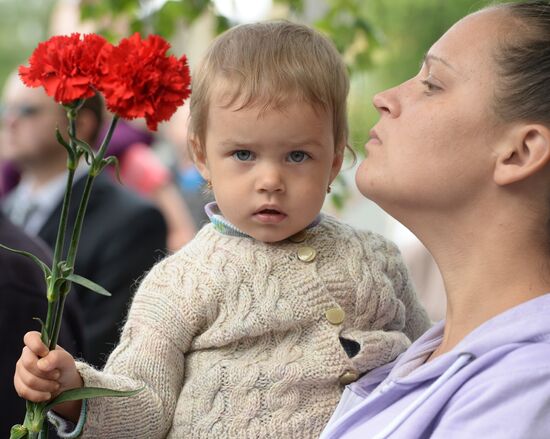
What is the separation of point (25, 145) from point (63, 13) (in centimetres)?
272

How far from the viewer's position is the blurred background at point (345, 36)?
146 inches

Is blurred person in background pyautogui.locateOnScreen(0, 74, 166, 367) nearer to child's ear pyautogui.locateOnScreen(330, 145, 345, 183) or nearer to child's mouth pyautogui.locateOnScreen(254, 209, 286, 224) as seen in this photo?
child's ear pyautogui.locateOnScreen(330, 145, 345, 183)

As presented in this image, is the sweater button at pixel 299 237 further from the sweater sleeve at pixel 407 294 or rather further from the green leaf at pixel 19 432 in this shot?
the green leaf at pixel 19 432

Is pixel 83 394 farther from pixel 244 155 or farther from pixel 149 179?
pixel 149 179

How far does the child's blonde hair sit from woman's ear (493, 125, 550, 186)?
0.45 m

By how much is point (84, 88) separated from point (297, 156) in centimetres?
56

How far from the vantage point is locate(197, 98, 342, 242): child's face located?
2.19m

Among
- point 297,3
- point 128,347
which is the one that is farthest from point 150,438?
point 297,3

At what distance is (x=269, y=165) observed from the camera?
220 centimetres

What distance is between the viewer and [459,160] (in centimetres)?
198

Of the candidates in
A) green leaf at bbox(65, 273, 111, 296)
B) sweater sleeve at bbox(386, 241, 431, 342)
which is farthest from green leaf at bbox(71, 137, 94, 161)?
sweater sleeve at bbox(386, 241, 431, 342)

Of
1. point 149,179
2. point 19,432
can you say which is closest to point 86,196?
point 19,432

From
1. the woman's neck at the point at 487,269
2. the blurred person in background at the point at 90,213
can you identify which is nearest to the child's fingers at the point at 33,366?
the woman's neck at the point at 487,269

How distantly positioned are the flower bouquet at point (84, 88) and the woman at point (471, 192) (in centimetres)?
45
